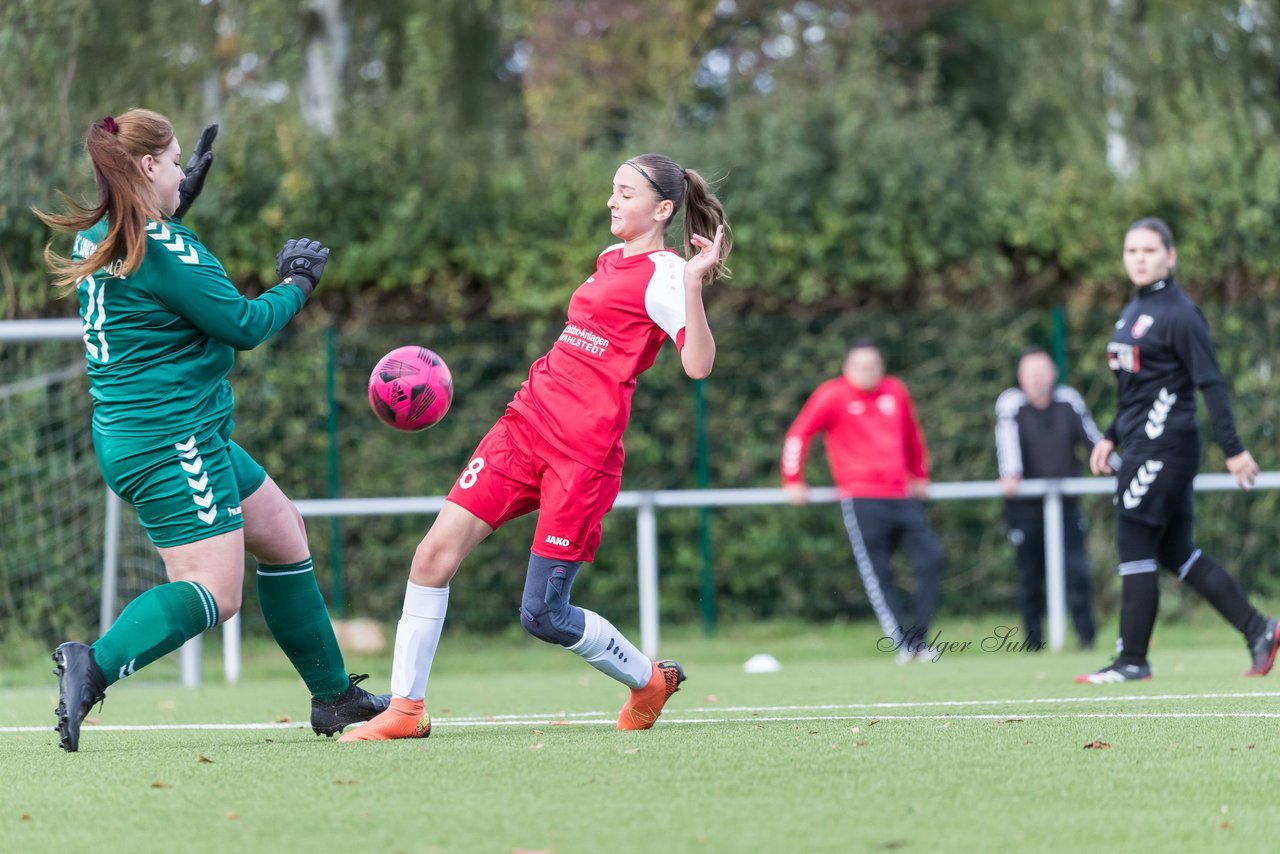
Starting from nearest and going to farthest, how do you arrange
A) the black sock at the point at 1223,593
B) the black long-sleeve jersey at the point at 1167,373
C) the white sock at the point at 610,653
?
the white sock at the point at 610,653, the black long-sleeve jersey at the point at 1167,373, the black sock at the point at 1223,593

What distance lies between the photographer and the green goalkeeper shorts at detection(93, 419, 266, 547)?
5094mm

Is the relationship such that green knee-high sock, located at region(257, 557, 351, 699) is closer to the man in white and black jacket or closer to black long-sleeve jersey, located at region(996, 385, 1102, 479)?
the man in white and black jacket

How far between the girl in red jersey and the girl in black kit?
2.84 m

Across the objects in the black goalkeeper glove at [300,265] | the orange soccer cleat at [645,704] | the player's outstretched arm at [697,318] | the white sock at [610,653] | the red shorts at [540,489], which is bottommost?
the orange soccer cleat at [645,704]

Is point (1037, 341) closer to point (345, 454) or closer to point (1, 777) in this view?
point (345, 454)

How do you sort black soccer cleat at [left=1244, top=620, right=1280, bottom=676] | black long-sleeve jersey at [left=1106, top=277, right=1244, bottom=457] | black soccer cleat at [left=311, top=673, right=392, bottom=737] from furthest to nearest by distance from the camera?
black soccer cleat at [left=1244, top=620, right=1280, bottom=676] < black long-sleeve jersey at [left=1106, top=277, right=1244, bottom=457] < black soccer cleat at [left=311, top=673, right=392, bottom=737]

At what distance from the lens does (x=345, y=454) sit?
12.1 meters

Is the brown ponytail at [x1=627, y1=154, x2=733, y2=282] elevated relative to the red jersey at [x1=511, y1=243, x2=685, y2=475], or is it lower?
elevated

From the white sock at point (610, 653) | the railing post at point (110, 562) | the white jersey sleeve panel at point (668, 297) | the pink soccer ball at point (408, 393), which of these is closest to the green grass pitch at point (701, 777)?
the white sock at point (610, 653)

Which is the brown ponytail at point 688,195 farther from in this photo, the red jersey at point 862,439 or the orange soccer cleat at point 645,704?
the red jersey at point 862,439

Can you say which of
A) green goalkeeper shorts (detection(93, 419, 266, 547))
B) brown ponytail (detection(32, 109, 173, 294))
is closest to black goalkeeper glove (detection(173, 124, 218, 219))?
brown ponytail (detection(32, 109, 173, 294))

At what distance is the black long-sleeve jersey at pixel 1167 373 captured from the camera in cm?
741

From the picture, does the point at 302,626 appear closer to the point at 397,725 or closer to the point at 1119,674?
the point at 397,725

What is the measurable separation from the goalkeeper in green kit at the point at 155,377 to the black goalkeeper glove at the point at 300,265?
0.11m
